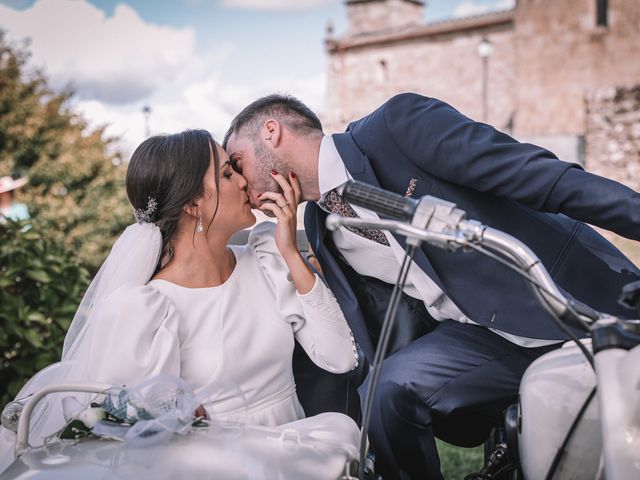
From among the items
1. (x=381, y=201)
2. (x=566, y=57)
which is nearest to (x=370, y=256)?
(x=381, y=201)

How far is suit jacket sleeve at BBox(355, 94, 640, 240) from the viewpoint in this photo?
209cm

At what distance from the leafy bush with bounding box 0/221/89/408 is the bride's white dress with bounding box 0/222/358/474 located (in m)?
1.69

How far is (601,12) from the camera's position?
76.6 feet

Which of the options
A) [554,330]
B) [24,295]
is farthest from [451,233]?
→ [24,295]

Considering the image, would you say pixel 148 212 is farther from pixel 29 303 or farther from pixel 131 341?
pixel 29 303

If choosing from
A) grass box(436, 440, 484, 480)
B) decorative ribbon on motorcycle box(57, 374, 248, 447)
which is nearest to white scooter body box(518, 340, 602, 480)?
decorative ribbon on motorcycle box(57, 374, 248, 447)

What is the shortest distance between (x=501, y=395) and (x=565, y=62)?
74.1ft

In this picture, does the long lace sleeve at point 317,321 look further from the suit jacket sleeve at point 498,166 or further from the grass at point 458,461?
the grass at point 458,461

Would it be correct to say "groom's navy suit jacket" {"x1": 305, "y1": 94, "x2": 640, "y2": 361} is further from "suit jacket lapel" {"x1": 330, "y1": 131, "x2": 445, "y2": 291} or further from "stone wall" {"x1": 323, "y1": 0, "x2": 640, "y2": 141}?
"stone wall" {"x1": 323, "y1": 0, "x2": 640, "y2": 141}

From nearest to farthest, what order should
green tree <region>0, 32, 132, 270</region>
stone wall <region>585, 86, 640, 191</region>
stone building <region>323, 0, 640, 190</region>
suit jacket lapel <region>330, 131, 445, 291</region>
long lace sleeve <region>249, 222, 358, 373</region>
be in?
suit jacket lapel <region>330, 131, 445, 291</region>
long lace sleeve <region>249, 222, 358, 373</region>
green tree <region>0, 32, 132, 270</region>
stone wall <region>585, 86, 640, 191</region>
stone building <region>323, 0, 640, 190</region>

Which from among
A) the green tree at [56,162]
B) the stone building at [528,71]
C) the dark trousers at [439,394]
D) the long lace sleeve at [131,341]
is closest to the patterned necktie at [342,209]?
the dark trousers at [439,394]

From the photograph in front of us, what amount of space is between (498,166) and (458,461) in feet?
7.62

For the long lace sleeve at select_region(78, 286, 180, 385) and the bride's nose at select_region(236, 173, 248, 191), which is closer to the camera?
the long lace sleeve at select_region(78, 286, 180, 385)

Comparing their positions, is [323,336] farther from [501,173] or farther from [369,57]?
[369,57]
